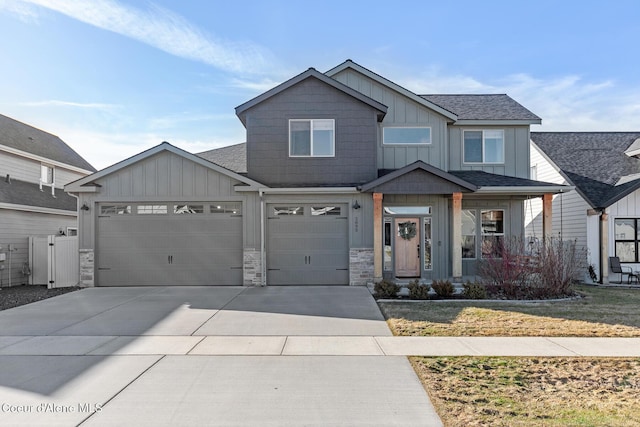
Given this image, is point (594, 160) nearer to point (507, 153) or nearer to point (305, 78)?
point (507, 153)

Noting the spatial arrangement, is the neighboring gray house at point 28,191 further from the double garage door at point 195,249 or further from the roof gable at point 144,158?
the double garage door at point 195,249

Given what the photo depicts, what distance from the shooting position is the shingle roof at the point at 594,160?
14.5 meters

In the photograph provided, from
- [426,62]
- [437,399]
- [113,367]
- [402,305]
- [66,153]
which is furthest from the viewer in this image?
[66,153]

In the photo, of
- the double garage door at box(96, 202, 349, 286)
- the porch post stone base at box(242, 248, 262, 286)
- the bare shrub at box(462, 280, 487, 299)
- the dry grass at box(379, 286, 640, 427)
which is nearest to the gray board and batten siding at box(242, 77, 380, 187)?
the double garage door at box(96, 202, 349, 286)

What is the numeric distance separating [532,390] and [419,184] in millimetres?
8161

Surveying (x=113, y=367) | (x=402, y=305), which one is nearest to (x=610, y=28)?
(x=402, y=305)

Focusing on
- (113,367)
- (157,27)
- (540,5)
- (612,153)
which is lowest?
(113,367)

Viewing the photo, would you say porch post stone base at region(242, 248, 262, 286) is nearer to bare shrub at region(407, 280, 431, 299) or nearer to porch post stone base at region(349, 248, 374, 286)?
porch post stone base at region(349, 248, 374, 286)

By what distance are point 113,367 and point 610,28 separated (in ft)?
58.5

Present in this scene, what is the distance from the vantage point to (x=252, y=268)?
1283 cm

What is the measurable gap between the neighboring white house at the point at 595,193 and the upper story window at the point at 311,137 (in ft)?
30.4

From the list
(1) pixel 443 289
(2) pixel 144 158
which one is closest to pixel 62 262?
(2) pixel 144 158

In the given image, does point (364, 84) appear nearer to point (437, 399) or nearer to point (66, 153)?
point (437, 399)

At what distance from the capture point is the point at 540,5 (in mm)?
12445
